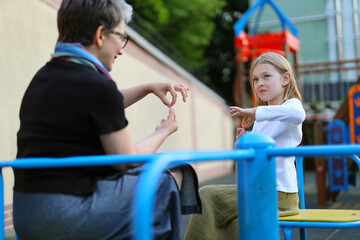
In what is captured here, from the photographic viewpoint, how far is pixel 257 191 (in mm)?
1554

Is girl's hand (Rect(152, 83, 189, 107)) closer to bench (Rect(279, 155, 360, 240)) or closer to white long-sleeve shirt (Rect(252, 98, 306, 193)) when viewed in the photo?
white long-sleeve shirt (Rect(252, 98, 306, 193))

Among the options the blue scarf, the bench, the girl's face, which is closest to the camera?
the blue scarf

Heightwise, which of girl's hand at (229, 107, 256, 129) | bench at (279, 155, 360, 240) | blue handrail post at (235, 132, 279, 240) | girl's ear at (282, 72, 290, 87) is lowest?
bench at (279, 155, 360, 240)

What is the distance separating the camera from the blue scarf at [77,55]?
1.63 metres

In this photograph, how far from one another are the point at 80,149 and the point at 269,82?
4.29ft

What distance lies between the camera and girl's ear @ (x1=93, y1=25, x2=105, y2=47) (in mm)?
1688

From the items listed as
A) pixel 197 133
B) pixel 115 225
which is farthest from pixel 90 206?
pixel 197 133

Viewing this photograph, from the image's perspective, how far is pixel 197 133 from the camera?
12930 mm

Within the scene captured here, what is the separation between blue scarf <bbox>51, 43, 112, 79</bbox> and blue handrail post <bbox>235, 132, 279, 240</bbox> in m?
0.54

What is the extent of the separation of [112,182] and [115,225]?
5.5 inches

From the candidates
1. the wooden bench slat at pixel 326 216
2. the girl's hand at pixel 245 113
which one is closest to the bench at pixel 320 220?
the wooden bench slat at pixel 326 216

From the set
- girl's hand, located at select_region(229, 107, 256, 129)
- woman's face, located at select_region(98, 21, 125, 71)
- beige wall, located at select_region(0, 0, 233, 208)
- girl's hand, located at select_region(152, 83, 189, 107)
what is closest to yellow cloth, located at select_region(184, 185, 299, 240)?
girl's hand, located at select_region(229, 107, 256, 129)

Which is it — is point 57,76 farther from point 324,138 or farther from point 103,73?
point 324,138

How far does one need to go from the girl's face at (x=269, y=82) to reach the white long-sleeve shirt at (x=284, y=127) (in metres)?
0.12
